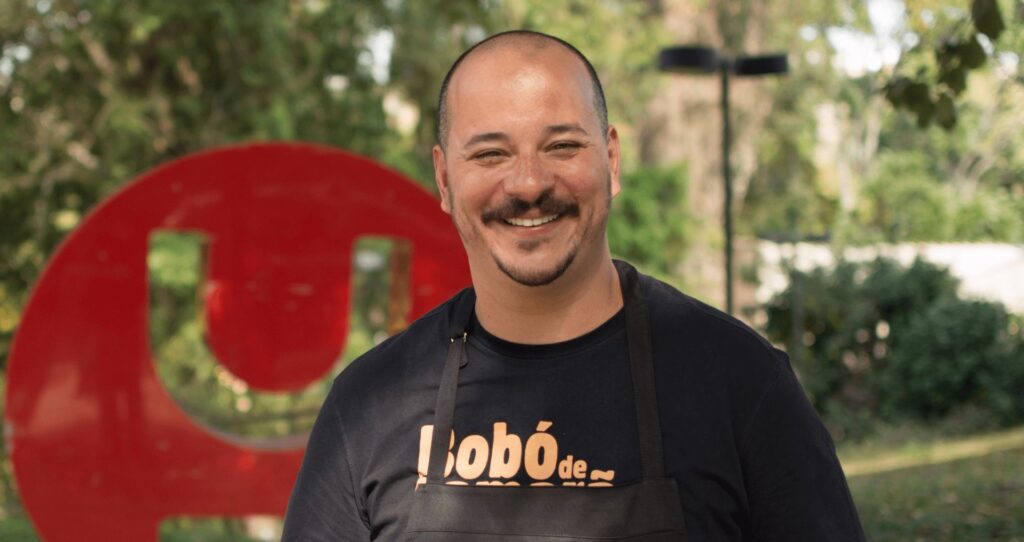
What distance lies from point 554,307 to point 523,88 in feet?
1.17

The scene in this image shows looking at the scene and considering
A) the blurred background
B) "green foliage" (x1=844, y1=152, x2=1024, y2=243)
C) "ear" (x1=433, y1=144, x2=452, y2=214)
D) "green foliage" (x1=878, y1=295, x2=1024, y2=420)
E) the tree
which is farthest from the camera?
"green foliage" (x1=844, y1=152, x2=1024, y2=243)

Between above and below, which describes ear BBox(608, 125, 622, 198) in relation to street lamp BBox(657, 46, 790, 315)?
below

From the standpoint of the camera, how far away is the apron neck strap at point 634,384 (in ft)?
6.45

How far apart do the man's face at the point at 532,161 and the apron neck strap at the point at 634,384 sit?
11cm

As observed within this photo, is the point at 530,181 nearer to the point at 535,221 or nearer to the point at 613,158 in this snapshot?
the point at 535,221

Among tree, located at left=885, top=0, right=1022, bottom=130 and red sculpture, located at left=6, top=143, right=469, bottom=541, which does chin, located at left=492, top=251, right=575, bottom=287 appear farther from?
red sculpture, located at left=6, top=143, right=469, bottom=541

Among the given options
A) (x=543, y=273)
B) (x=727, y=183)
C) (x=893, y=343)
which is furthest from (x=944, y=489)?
(x=893, y=343)

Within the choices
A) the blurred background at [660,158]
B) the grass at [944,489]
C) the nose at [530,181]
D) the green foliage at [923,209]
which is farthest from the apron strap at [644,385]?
the green foliage at [923,209]

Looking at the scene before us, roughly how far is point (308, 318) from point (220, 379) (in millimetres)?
5767

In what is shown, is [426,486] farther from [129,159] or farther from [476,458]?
[129,159]

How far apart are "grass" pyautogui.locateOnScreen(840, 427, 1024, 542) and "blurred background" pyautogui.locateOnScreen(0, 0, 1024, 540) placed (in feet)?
0.13

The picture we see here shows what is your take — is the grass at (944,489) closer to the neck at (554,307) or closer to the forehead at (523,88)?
the neck at (554,307)

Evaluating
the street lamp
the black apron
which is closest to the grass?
the street lamp

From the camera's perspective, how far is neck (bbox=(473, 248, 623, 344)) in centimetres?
208
